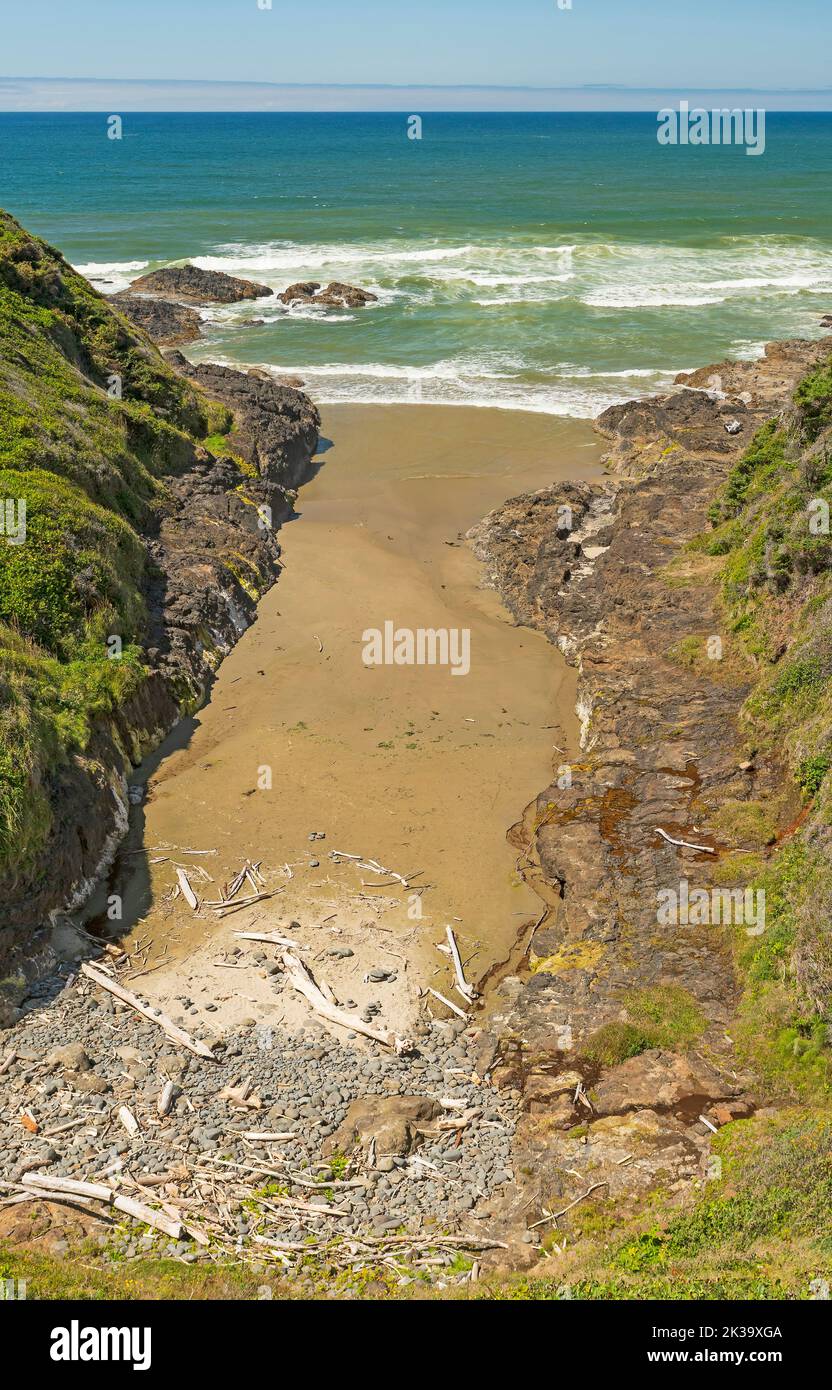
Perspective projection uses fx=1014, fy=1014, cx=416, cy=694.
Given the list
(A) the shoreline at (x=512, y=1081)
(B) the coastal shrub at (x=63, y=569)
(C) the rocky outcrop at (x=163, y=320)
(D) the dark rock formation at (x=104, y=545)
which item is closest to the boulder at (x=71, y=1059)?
(A) the shoreline at (x=512, y=1081)

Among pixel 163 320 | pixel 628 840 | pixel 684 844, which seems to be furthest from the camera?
pixel 163 320

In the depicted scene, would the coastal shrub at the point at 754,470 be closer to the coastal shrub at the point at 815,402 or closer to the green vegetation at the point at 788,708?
the green vegetation at the point at 788,708

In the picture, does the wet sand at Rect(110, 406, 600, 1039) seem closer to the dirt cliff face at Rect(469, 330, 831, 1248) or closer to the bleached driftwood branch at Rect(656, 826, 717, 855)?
the dirt cliff face at Rect(469, 330, 831, 1248)

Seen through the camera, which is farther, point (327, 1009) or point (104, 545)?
point (104, 545)

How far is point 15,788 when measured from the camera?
12.9 meters

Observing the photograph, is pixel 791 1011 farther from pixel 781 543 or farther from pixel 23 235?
pixel 23 235

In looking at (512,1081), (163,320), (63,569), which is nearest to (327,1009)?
(512,1081)

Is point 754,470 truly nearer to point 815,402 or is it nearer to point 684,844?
point 815,402

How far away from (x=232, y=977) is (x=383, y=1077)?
8.39 feet

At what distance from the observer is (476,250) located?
6175 cm

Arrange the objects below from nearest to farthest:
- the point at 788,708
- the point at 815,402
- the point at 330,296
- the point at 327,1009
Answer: the point at 327,1009 → the point at 788,708 → the point at 815,402 → the point at 330,296

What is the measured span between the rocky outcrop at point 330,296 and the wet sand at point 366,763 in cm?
2544

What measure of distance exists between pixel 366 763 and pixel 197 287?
40791mm

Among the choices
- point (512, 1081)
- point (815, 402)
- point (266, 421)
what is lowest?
point (512, 1081)
